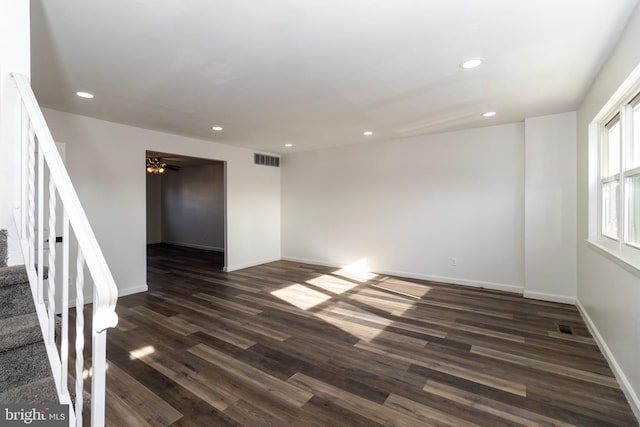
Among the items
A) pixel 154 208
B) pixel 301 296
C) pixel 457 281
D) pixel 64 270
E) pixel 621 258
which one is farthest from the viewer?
pixel 154 208

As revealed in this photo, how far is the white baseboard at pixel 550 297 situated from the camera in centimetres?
399

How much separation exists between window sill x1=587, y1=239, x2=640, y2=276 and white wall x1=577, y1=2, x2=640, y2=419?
32mm

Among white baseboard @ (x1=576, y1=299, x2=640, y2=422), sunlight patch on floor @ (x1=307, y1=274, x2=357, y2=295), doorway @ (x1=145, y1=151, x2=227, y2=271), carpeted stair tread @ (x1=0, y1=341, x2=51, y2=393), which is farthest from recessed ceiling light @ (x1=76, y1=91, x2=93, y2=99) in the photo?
white baseboard @ (x1=576, y1=299, x2=640, y2=422)

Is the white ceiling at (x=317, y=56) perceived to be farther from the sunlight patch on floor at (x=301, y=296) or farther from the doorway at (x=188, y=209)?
the doorway at (x=188, y=209)

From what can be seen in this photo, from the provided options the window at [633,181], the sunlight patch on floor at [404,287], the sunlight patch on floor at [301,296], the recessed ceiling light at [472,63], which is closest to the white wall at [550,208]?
the sunlight patch on floor at [404,287]

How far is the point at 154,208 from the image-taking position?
985cm

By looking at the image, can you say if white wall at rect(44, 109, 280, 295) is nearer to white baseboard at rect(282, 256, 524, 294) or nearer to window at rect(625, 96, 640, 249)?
white baseboard at rect(282, 256, 524, 294)

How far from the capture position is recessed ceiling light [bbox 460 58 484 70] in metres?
2.49

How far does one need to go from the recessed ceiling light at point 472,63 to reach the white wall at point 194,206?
6980mm

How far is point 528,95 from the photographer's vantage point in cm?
330

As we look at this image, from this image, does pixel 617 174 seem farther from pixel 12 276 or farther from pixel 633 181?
pixel 12 276

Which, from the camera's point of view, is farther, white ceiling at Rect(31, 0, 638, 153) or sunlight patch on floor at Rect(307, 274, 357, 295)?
sunlight patch on floor at Rect(307, 274, 357, 295)

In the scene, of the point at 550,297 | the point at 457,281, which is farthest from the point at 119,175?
the point at 550,297

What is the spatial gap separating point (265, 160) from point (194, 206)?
3.69 m
